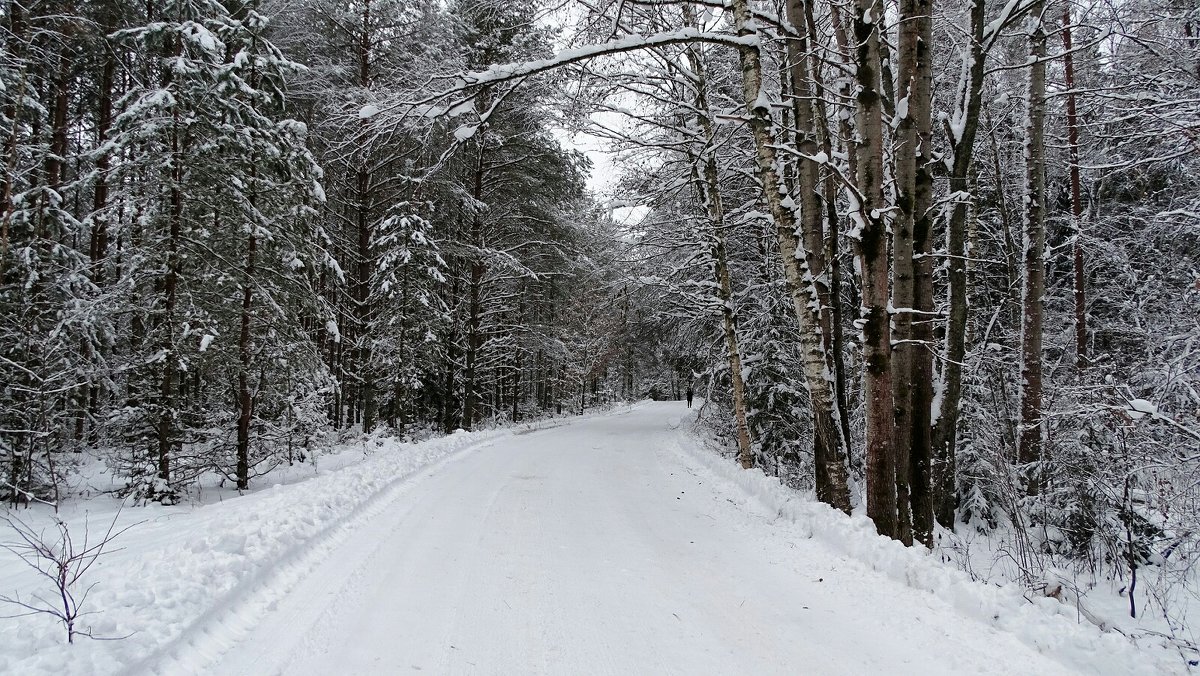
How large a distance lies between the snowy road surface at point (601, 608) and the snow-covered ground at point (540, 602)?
0.02 meters

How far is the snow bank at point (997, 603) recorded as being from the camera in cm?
284

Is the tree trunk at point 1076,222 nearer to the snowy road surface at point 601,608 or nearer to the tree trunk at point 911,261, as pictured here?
the tree trunk at point 911,261

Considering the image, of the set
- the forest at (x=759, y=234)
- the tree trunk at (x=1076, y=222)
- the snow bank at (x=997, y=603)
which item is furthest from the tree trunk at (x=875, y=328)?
the tree trunk at (x=1076, y=222)

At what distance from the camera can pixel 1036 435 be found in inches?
332

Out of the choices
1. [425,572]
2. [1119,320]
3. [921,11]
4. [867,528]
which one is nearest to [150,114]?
[425,572]

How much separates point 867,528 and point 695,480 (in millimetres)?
5152

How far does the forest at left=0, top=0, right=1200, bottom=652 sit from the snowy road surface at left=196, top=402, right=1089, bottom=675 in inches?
53.2

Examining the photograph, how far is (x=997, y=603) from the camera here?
3422 mm

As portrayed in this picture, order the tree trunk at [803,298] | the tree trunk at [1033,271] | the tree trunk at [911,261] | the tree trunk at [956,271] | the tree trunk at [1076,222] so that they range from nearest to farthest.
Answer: the tree trunk at [911,261]
the tree trunk at [803,298]
the tree trunk at [956,271]
the tree trunk at [1033,271]
the tree trunk at [1076,222]

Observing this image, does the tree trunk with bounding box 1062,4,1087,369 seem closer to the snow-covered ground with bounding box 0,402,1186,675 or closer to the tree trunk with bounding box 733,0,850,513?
the tree trunk with bounding box 733,0,850,513

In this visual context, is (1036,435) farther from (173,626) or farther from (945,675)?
(173,626)

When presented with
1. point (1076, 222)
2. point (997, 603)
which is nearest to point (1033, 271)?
point (1076, 222)

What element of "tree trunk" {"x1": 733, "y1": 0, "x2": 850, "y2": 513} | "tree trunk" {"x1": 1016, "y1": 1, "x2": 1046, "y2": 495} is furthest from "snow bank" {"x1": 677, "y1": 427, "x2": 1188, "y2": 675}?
"tree trunk" {"x1": 1016, "y1": 1, "x2": 1046, "y2": 495}

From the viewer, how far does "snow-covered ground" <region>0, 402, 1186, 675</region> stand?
3061 mm
